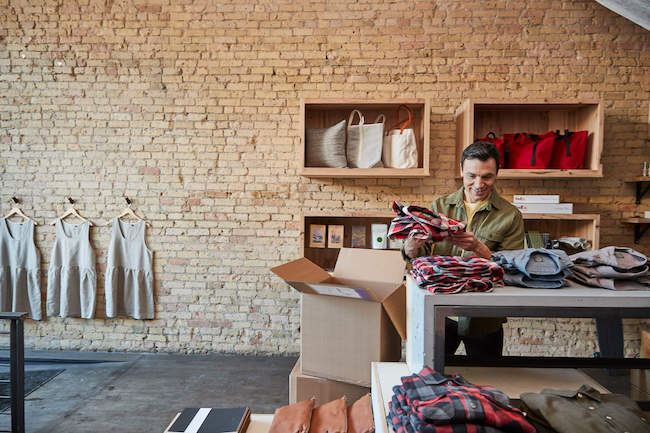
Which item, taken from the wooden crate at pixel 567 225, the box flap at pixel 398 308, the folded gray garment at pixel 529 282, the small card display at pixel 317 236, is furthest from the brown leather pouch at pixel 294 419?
the wooden crate at pixel 567 225

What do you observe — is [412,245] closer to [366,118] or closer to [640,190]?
[366,118]

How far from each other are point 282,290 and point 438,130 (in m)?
2.28

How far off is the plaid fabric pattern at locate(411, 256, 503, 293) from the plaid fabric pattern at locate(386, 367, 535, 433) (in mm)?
305

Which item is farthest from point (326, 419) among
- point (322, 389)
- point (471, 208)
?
point (471, 208)

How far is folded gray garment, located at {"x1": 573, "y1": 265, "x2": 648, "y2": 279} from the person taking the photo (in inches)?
49.6

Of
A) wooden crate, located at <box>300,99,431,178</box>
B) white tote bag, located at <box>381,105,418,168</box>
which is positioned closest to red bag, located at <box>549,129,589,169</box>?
wooden crate, located at <box>300,99,431,178</box>

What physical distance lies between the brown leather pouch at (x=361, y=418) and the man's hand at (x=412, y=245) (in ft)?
2.17

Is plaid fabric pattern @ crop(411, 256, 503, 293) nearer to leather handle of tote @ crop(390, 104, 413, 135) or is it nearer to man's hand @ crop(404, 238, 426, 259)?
man's hand @ crop(404, 238, 426, 259)

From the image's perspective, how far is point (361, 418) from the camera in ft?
5.12

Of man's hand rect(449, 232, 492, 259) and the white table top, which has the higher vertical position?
man's hand rect(449, 232, 492, 259)

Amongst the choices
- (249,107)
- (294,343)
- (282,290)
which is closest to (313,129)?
(249,107)

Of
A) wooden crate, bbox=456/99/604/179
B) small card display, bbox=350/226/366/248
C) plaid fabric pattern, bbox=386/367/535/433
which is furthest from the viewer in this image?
small card display, bbox=350/226/366/248

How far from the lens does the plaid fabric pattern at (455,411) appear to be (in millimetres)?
888

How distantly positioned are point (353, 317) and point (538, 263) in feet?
2.75
